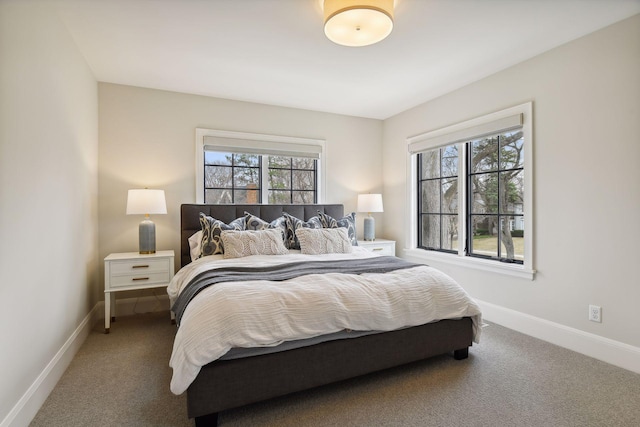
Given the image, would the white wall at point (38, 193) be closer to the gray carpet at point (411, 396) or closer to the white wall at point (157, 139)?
the gray carpet at point (411, 396)

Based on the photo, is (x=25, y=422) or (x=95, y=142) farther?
(x=95, y=142)

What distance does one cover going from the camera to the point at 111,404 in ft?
6.33

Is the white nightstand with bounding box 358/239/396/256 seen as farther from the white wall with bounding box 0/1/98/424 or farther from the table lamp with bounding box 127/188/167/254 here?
the white wall with bounding box 0/1/98/424

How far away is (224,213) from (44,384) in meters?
2.13

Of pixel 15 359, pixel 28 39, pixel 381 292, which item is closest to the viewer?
pixel 15 359

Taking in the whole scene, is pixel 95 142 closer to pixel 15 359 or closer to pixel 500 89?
pixel 15 359

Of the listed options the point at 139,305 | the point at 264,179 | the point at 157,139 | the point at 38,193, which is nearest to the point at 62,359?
the point at 38,193

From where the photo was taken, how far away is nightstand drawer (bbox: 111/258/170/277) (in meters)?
3.07

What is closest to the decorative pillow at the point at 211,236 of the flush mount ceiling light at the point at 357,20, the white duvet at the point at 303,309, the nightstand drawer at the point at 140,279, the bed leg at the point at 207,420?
the nightstand drawer at the point at 140,279

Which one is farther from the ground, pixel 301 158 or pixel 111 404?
pixel 301 158

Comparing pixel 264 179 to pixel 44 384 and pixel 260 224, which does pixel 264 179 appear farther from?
pixel 44 384

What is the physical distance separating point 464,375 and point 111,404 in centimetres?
225

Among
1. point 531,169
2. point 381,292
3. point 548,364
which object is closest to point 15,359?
point 381,292

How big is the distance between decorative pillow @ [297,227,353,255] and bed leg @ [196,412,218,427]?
1.78m
